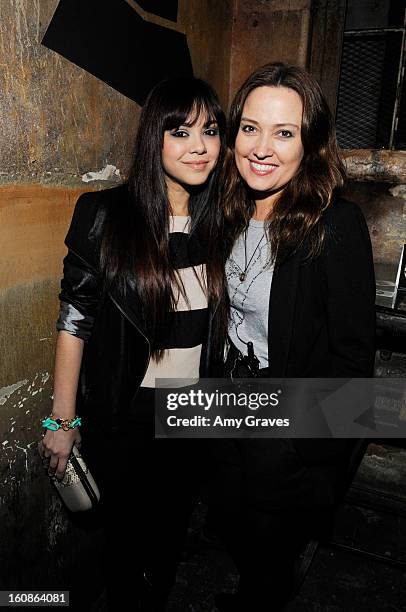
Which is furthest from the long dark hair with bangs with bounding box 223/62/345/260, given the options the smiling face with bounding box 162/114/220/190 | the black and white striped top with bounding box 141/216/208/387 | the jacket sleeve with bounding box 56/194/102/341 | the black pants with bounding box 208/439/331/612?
the black pants with bounding box 208/439/331/612

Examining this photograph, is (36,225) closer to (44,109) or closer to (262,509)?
(44,109)

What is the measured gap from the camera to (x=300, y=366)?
1.70 meters

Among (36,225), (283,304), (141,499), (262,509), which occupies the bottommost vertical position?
(141,499)

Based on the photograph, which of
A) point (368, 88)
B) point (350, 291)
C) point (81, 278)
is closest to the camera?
point (350, 291)

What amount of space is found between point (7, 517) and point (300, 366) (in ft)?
4.32

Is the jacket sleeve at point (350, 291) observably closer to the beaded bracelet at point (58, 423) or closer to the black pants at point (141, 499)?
the black pants at point (141, 499)

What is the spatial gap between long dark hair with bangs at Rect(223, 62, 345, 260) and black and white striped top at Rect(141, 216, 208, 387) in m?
0.32

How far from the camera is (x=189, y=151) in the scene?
1.73m

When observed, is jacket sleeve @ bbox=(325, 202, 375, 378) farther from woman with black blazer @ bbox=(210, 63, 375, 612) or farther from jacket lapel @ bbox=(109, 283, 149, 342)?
jacket lapel @ bbox=(109, 283, 149, 342)

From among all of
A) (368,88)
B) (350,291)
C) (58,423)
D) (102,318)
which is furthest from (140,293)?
(368,88)

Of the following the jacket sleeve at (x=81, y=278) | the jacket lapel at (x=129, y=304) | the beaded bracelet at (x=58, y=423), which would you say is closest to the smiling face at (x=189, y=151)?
the jacket sleeve at (x=81, y=278)

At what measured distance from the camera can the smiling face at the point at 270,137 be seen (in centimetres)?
167

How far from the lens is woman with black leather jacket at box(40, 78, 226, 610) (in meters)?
1.67

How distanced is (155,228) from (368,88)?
86.1 inches
